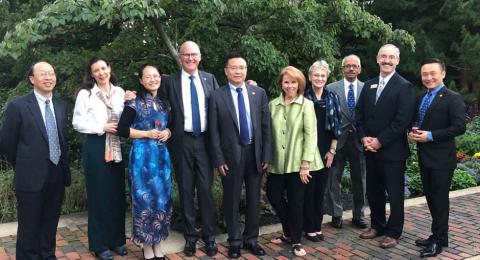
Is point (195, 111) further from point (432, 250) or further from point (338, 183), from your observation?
point (432, 250)

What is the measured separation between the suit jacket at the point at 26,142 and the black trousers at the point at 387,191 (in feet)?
10.2

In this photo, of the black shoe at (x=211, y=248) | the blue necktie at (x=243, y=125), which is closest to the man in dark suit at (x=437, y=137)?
the blue necktie at (x=243, y=125)

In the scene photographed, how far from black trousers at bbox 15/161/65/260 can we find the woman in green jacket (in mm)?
1936

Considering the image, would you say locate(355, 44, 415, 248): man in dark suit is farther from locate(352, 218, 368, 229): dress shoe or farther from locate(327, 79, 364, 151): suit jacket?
locate(352, 218, 368, 229): dress shoe

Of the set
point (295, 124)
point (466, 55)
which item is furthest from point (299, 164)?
point (466, 55)

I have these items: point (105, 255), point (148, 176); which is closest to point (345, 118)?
point (148, 176)

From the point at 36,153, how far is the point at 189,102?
136 centimetres

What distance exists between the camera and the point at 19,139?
12.0ft

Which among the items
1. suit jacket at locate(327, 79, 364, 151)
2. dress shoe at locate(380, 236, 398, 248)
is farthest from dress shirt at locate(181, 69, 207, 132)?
dress shoe at locate(380, 236, 398, 248)

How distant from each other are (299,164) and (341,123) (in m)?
0.82

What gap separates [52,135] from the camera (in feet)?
12.3

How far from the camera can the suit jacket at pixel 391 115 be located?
4457 mm

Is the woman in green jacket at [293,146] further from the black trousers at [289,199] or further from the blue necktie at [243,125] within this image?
the blue necktie at [243,125]

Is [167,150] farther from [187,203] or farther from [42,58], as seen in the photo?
[42,58]
